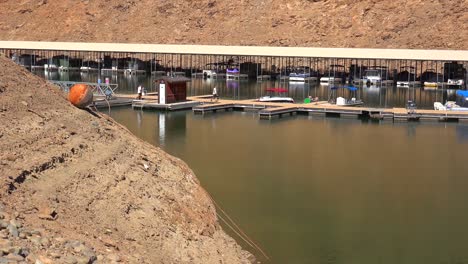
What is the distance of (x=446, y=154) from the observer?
3231 centimetres

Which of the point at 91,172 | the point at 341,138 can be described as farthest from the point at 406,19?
the point at 91,172

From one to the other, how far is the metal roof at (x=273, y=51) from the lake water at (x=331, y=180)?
22998 mm

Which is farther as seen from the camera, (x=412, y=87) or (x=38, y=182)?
(x=412, y=87)

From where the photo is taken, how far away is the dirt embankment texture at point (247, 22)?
271 ft

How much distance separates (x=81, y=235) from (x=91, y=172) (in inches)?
143

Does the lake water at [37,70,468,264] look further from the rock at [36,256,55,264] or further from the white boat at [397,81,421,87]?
the white boat at [397,81,421,87]

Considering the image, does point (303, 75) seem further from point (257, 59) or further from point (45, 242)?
point (45, 242)

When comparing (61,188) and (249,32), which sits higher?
(249,32)

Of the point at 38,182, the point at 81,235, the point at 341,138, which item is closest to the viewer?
the point at 81,235

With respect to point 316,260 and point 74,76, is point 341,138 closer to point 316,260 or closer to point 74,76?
point 316,260

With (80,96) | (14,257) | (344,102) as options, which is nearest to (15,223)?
(14,257)

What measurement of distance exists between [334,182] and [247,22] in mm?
68418

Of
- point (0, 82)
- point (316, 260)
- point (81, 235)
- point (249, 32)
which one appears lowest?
point (316, 260)

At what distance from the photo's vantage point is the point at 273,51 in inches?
2815
